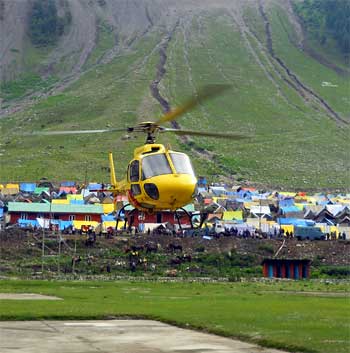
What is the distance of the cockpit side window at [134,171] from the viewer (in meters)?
36.1

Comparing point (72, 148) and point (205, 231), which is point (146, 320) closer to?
point (205, 231)

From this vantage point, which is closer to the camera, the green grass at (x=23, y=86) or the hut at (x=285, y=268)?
the hut at (x=285, y=268)

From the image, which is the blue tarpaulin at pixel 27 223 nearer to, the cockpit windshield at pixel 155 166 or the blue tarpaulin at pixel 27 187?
the blue tarpaulin at pixel 27 187

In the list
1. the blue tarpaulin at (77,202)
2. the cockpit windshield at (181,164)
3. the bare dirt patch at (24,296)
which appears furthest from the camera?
the blue tarpaulin at (77,202)

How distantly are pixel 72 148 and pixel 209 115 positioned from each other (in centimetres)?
2991

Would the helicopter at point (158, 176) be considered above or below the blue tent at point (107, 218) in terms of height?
below

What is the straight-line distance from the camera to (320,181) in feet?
418

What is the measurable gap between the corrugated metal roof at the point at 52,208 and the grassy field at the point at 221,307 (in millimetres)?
30926

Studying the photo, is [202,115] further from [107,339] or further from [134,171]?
[107,339]

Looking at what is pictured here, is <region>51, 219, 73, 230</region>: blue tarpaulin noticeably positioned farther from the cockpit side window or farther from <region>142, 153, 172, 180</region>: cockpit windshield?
<region>142, 153, 172, 180</region>: cockpit windshield

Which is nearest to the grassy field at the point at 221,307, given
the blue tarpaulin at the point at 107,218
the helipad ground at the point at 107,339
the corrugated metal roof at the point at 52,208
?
the helipad ground at the point at 107,339

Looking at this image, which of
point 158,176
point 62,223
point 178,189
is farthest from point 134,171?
point 62,223

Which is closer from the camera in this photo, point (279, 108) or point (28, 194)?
point (28, 194)

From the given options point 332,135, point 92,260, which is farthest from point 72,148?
point 92,260
